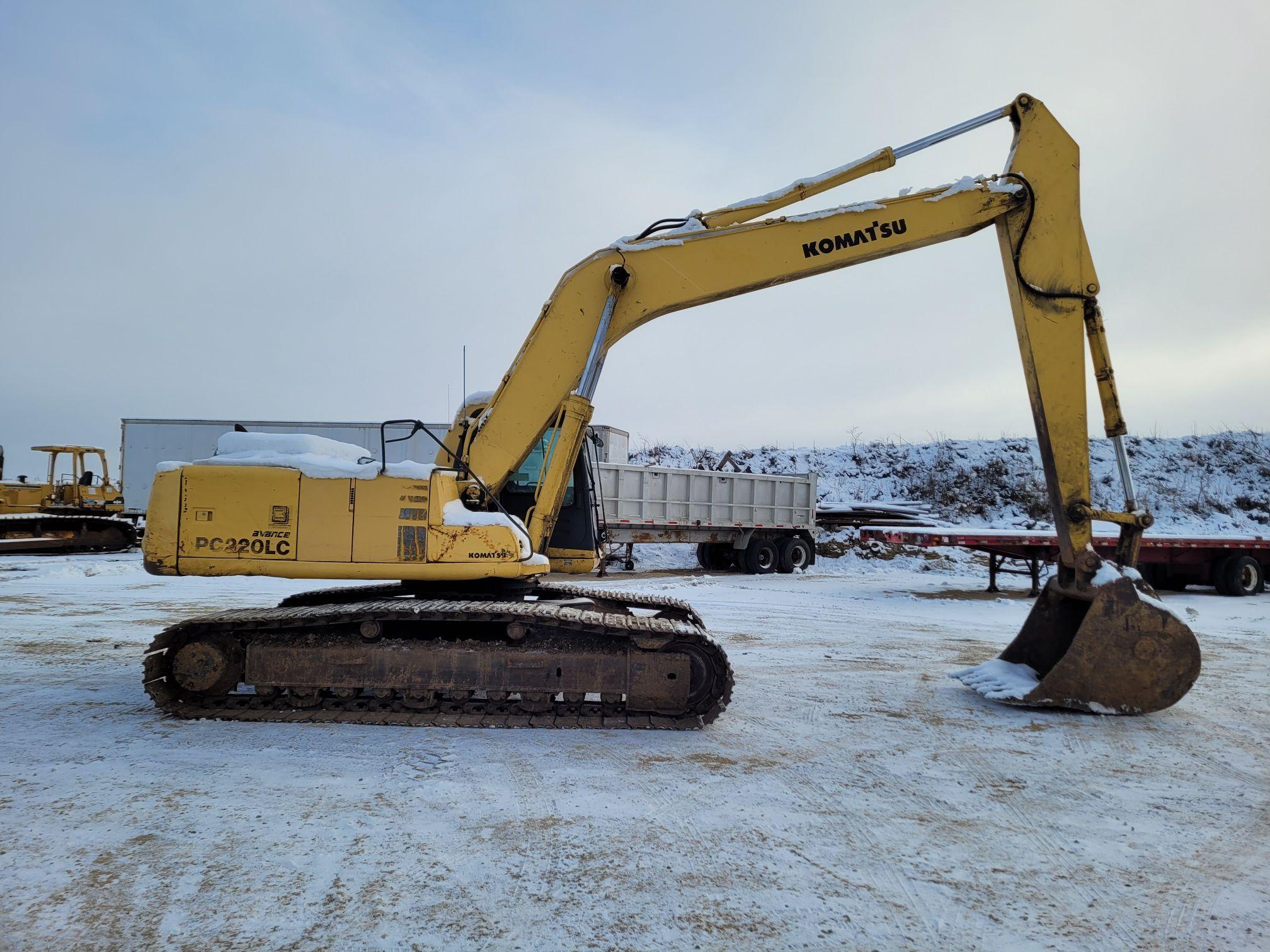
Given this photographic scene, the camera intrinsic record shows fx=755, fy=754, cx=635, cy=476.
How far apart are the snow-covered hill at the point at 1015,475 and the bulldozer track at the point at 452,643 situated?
24275mm

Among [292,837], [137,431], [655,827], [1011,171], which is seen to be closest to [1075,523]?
[1011,171]

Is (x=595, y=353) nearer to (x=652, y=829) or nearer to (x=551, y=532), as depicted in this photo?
(x=551, y=532)

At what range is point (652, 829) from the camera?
3.43 metres

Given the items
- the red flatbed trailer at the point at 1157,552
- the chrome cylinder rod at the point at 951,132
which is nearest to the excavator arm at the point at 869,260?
the chrome cylinder rod at the point at 951,132

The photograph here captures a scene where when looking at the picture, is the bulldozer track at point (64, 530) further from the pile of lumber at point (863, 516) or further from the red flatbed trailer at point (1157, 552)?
the red flatbed trailer at point (1157, 552)

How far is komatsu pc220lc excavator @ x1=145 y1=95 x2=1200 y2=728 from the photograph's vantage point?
5035mm

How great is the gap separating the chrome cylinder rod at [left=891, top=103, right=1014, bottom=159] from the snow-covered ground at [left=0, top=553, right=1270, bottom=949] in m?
4.32

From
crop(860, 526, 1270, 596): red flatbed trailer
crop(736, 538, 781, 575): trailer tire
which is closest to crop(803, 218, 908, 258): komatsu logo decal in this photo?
crop(860, 526, 1270, 596): red flatbed trailer

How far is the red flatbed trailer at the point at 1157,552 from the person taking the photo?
13.1m

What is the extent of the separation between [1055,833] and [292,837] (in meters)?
3.44

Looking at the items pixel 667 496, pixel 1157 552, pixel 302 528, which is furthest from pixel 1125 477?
pixel 667 496

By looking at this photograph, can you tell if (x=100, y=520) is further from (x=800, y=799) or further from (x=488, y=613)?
(x=800, y=799)

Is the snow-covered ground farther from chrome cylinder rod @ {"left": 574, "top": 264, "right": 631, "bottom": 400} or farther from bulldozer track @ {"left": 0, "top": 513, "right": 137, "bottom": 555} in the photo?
bulldozer track @ {"left": 0, "top": 513, "right": 137, "bottom": 555}

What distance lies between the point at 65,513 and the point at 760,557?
1971cm
